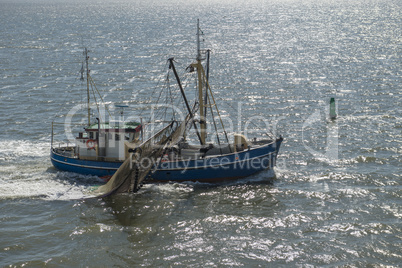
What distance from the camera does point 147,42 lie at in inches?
4405

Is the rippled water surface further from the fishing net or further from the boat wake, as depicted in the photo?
the fishing net

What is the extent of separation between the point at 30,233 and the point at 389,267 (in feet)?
71.4

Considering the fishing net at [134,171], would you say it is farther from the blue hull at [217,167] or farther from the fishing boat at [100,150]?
the fishing boat at [100,150]

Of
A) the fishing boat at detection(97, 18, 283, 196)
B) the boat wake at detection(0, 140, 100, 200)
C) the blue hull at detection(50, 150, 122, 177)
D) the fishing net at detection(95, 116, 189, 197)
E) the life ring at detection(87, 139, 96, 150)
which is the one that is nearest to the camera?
the fishing net at detection(95, 116, 189, 197)

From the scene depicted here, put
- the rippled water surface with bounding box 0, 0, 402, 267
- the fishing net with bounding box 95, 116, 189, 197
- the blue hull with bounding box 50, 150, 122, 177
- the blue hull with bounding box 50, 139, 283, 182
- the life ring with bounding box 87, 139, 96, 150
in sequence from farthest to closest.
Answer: the life ring with bounding box 87, 139, 96, 150
the blue hull with bounding box 50, 150, 122, 177
the blue hull with bounding box 50, 139, 283, 182
the fishing net with bounding box 95, 116, 189, 197
the rippled water surface with bounding box 0, 0, 402, 267

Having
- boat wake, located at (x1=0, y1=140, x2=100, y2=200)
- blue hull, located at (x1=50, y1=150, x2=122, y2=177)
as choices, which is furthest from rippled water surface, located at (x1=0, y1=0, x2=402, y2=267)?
blue hull, located at (x1=50, y1=150, x2=122, y2=177)

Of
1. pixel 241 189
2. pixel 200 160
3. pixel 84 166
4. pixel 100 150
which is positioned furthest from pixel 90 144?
pixel 241 189

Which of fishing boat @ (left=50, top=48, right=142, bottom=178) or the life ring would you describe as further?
the life ring

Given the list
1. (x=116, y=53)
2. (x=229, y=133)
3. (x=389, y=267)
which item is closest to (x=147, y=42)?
(x=116, y=53)

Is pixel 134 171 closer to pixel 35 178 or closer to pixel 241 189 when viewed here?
pixel 241 189

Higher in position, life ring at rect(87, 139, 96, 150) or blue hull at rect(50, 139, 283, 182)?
life ring at rect(87, 139, 96, 150)

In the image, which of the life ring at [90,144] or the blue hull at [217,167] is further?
the life ring at [90,144]

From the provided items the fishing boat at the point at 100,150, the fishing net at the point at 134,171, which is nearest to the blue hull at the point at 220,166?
the fishing boat at the point at 100,150

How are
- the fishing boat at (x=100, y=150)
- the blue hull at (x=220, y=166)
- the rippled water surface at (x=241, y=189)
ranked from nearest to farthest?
the rippled water surface at (x=241, y=189), the blue hull at (x=220, y=166), the fishing boat at (x=100, y=150)
